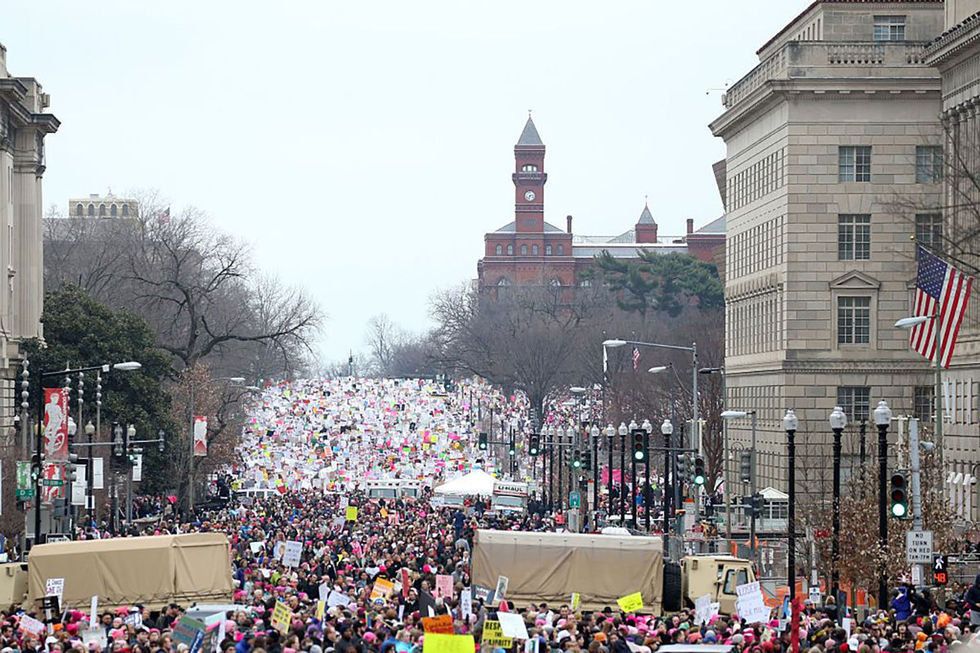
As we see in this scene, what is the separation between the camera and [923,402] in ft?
260

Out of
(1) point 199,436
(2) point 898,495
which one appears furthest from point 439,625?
(1) point 199,436

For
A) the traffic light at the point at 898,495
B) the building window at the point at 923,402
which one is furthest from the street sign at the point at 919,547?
the building window at the point at 923,402

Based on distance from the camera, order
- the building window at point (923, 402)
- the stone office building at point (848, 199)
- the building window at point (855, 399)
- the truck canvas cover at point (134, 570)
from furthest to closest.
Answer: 1. the building window at point (855, 399)
2. the building window at point (923, 402)
3. the stone office building at point (848, 199)
4. the truck canvas cover at point (134, 570)

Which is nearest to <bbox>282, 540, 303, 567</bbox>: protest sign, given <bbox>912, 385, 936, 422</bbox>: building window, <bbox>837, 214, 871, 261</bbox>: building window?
<bbox>912, 385, 936, 422</bbox>: building window

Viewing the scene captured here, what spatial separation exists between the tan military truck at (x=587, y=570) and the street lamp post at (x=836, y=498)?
2.23 metres

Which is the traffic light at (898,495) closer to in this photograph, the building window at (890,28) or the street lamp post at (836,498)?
the street lamp post at (836,498)

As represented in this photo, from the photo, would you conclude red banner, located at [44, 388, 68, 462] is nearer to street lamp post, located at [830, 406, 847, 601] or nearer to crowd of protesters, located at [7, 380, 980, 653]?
crowd of protesters, located at [7, 380, 980, 653]

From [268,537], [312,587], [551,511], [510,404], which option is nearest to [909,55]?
[551,511]

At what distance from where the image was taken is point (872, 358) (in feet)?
261

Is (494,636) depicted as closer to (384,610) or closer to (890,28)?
(384,610)

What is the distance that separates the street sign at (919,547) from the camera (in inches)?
1372

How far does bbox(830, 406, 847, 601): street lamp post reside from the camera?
123 feet

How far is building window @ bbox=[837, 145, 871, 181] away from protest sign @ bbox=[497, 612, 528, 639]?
53.6 meters

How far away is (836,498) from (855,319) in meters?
41.6
